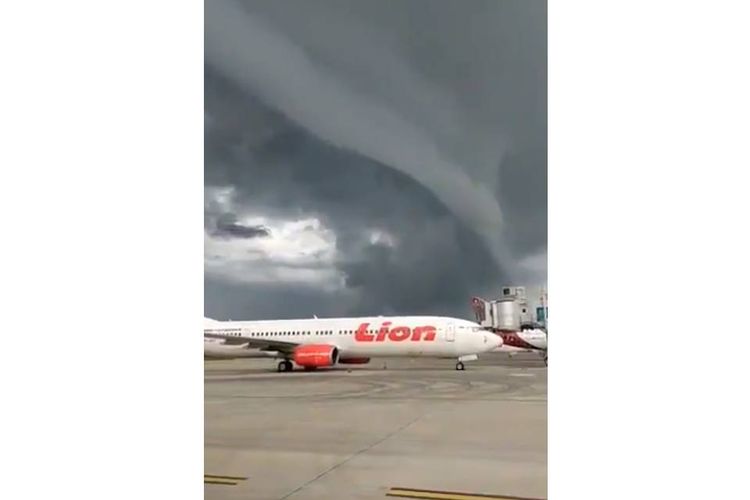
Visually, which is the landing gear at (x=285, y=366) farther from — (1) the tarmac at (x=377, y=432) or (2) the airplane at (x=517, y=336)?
(2) the airplane at (x=517, y=336)

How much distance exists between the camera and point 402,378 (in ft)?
6.97

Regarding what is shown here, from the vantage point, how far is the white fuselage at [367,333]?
1.97 m

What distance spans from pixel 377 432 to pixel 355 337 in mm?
345

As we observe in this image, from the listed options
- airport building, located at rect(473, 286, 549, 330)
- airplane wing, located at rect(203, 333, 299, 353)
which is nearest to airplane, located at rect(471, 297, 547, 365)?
airport building, located at rect(473, 286, 549, 330)

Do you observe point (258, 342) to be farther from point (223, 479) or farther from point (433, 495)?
point (433, 495)

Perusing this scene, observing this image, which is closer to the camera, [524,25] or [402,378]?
[524,25]

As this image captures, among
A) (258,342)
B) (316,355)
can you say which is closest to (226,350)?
(258,342)

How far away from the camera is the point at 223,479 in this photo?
1.81 meters

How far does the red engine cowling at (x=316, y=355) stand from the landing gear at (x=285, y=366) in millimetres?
34

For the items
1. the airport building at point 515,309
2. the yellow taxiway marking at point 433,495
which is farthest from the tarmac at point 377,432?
Answer: the airport building at point 515,309
